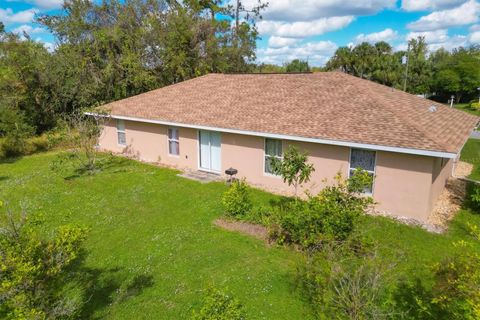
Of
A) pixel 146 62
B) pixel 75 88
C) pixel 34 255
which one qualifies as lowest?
pixel 34 255

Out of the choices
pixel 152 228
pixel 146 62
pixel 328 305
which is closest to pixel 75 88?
pixel 146 62

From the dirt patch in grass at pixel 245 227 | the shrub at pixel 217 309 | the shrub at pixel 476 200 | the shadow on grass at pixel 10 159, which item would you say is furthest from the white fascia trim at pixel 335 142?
the shadow on grass at pixel 10 159

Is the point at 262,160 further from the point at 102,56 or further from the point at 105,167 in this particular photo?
the point at 102,56

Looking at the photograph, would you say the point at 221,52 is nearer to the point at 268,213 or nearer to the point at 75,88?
the point at 75,88

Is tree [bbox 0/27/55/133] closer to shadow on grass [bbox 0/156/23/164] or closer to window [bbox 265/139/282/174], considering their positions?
shadow on grass [bbox 0/156/23/164]

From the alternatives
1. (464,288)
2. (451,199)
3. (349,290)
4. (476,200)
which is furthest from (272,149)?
(464,288)

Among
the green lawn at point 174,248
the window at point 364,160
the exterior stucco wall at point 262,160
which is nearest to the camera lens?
the green lawn at point 174,248

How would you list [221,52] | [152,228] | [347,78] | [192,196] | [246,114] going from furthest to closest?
[221,52] → [347,78] → [246,114] → [192,196] → [152,228]

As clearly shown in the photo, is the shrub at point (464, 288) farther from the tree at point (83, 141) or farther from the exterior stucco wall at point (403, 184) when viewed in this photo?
the tree at point (83, 141)
